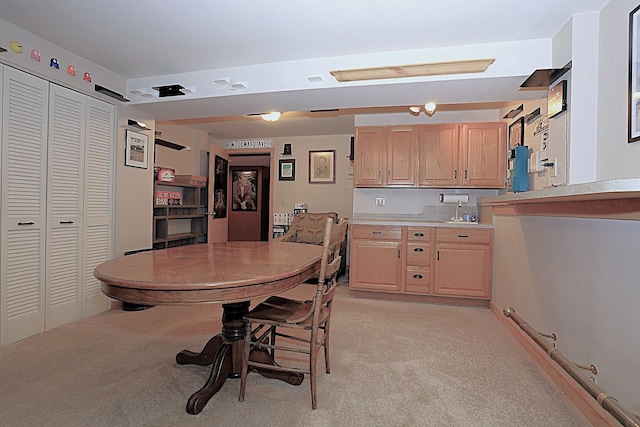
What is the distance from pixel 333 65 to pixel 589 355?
2.54 meters

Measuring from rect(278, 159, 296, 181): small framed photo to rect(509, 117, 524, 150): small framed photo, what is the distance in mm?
3436

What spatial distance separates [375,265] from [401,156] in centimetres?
135

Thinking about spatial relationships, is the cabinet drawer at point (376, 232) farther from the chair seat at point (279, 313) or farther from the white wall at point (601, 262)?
the chair seat at point (279, 313)

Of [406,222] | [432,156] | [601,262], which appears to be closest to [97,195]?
[406,222]

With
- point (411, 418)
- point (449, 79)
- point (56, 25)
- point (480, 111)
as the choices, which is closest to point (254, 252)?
point (411, 418)

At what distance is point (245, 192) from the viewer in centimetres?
815

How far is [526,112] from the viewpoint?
325cm

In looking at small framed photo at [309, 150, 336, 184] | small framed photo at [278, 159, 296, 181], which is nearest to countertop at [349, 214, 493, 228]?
small framed photo at [309, 150, 336, 184]

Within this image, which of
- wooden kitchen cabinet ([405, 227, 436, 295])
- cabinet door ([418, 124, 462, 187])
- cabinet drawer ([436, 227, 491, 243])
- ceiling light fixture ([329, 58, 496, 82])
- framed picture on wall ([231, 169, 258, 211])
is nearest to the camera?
ceiling light fixture ([329, 58, 496, 82])

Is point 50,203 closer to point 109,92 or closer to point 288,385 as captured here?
point 109,92

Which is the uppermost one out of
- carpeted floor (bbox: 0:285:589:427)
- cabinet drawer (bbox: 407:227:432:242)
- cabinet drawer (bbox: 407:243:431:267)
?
cabinet drawer (bbox: 407:227:432:242)

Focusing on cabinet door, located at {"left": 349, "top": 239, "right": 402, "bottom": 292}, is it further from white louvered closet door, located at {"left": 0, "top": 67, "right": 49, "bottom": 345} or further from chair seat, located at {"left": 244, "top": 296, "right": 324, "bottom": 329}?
white louvered closet door, located at {"left": 0, "top": 67, "right": 49, "bottom": 345}

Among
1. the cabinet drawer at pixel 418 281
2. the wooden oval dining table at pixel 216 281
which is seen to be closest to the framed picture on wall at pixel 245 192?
the cabinet drawer at pixel 418 281

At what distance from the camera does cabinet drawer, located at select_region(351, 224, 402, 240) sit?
3.91 metres
